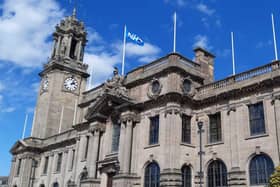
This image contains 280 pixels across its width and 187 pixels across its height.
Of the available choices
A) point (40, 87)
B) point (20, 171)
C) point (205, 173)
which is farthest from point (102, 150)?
point (40, 87)

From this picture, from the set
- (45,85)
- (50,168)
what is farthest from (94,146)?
(45,85)

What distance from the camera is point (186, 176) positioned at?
2895cm

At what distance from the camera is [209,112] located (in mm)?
30234

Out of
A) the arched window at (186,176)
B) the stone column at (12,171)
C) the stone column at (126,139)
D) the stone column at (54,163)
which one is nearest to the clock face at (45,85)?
the stone column at (12,171)

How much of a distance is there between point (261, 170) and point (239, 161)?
1.86m

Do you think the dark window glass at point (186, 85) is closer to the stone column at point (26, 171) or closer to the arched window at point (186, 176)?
the arched window at point (186, 176)

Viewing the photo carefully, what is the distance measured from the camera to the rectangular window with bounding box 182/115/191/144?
98.9 feet

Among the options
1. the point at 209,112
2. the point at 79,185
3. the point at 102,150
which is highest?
the point at 209,112

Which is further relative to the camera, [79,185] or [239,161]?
[79,185]

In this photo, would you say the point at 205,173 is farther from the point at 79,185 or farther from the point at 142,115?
the point at 79,185

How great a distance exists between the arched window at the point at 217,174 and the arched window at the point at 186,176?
1540 mm

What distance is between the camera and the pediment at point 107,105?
33562mm

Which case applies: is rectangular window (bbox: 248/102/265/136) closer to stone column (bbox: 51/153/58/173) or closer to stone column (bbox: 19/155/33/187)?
stone column (bbox: 51/153/58/173)

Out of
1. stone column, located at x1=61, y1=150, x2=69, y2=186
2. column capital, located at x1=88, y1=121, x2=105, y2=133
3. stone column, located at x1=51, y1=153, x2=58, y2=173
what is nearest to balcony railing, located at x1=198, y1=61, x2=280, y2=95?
column capital, located at x1=88, y1=121, x2=105, y2=133
